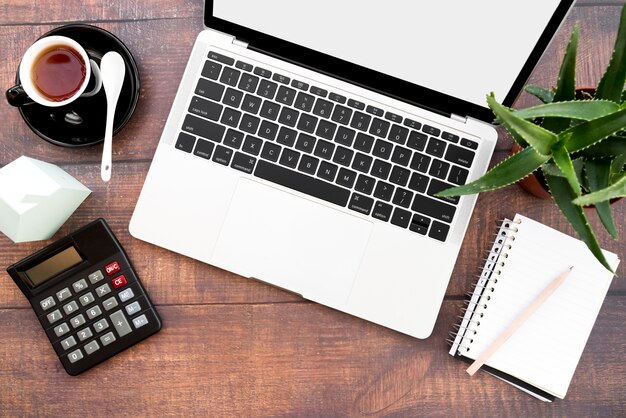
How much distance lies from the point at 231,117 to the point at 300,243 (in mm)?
174

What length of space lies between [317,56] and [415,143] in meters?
0.16

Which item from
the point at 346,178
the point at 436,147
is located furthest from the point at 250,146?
the point at 436,147

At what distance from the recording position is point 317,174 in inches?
27.7

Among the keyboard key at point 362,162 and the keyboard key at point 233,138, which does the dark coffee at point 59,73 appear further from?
the keyboard key at point 362,162

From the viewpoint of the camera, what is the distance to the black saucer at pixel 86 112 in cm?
72

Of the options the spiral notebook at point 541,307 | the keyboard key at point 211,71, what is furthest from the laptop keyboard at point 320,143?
the spiral notebook at point 541,307

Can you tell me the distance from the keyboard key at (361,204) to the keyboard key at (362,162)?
0.03 meters

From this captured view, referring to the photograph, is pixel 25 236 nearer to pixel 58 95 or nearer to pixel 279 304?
pixel 58 95

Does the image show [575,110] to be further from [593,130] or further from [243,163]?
[243,163]

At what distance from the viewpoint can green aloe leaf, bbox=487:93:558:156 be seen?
477 mm

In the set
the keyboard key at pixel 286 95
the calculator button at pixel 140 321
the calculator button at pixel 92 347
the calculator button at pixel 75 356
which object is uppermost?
the keyboard key at pixel 286 95

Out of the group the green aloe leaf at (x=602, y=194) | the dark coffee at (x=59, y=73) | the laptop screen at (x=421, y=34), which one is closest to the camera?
the green aloe leaf at (x=602, y=194)

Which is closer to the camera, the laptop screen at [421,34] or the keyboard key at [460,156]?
the laptop screen at [421,34]

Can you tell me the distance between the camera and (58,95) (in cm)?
70
